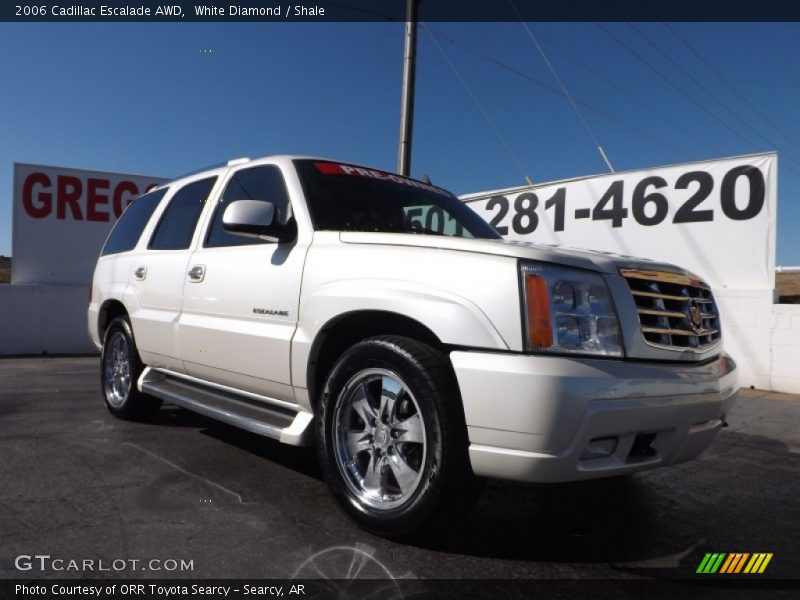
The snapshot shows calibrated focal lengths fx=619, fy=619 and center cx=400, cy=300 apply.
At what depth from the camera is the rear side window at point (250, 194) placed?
3635mm

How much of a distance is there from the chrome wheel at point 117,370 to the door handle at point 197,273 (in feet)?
4.08

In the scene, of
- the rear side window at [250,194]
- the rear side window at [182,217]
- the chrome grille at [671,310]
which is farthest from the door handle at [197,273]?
the chrome grille at [671,310]

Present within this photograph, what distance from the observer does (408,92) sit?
10008 millimetres

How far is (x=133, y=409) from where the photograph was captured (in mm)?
4840

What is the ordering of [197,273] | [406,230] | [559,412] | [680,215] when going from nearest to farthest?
[559,412]
[406,230]
[197,273]
[680,215]

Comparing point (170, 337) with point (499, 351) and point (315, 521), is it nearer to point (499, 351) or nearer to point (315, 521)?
point (315, 521)

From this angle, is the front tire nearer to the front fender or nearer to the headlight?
the front fender

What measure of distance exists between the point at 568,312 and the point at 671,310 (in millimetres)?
678

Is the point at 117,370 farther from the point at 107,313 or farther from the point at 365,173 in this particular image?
the point at 365,173

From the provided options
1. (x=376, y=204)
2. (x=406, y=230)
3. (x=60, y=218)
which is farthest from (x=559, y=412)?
(x=60, y=218)

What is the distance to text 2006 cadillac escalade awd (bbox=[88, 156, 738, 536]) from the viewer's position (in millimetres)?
2303

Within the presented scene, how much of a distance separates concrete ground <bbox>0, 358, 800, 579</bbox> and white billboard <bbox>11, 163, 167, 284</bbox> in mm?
7718
